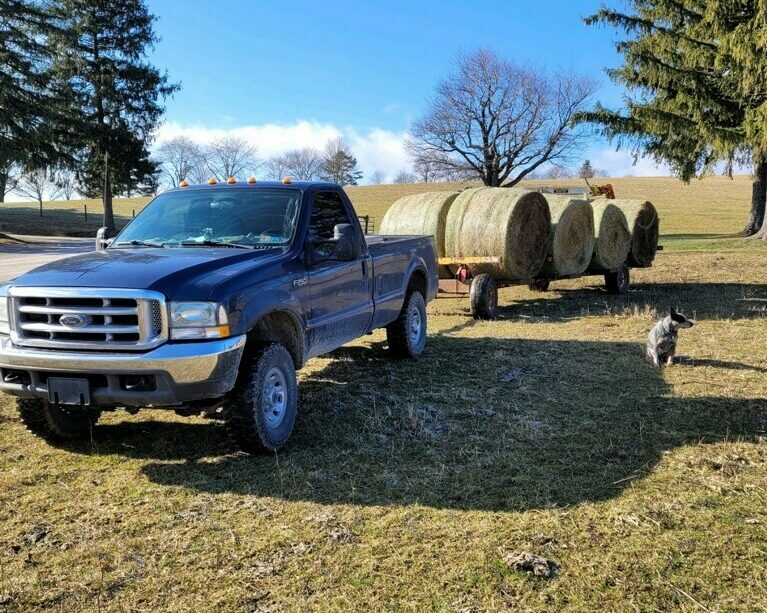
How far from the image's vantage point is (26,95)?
99.1 feet

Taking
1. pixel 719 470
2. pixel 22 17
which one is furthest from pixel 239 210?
pixel 22 17

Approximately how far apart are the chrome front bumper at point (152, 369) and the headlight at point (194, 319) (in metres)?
0.06

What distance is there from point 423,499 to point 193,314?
1771 mm

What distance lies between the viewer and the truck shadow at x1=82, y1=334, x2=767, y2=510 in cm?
422

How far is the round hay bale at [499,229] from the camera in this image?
10.7m

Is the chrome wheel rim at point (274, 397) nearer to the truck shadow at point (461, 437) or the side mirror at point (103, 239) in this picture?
the truck shadow at point (461, 437)

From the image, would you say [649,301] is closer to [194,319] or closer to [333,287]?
[333,287]

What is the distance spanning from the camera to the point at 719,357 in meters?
7.73

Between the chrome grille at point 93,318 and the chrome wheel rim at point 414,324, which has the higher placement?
the chrome grille at point 93,318

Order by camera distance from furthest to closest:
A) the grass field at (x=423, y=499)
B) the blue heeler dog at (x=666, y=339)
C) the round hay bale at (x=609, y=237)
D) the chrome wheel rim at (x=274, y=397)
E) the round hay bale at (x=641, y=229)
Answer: the round hay bale at (x=641, y=229) < the round hay bale at (x=609, y=237) < the blue heeler dog at (x=666, y=339) < the chrome wheel rim at (x=274, y=397) < the grass field at (x=423, y=499)

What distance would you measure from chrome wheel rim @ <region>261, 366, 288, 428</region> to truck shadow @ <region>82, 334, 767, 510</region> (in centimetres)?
27

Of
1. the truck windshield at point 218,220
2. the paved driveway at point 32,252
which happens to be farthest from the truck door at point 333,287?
the paved driveway at point 32,252

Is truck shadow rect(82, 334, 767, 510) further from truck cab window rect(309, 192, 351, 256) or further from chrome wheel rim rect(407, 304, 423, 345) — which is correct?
truck cab window rect(309, 192, 351, 256)

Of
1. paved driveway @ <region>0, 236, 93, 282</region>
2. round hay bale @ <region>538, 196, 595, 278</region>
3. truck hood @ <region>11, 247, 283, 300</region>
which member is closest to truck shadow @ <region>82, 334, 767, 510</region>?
truck hood @ <region>11, 247, 283, 300</region>
